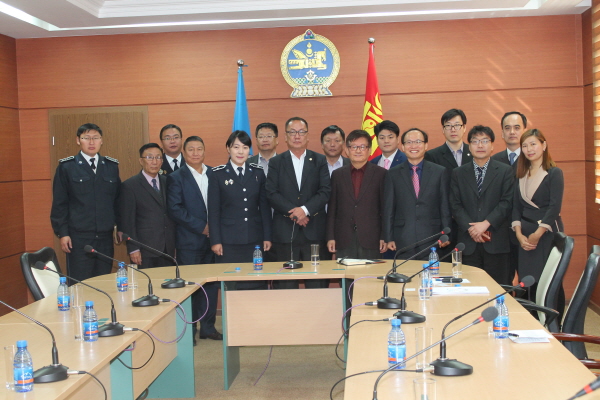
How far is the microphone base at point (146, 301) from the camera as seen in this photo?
322 cm

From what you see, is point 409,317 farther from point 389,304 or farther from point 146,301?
point 146,301

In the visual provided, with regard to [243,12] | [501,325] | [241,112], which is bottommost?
[501,325]

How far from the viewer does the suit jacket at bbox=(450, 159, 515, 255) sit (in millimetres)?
4711

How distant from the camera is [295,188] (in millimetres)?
5078

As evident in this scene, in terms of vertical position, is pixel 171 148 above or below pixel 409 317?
above

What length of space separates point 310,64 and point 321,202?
204 centimetres

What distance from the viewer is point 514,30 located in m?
6.23

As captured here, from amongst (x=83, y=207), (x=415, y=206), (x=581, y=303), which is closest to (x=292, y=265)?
Result: (x=415, y=206)

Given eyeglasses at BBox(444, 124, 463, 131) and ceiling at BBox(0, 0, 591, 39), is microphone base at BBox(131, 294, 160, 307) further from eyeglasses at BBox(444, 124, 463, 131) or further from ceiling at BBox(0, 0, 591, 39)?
ceiling at BBox(0, 0, 591, 39)

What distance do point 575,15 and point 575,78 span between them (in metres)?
0.62

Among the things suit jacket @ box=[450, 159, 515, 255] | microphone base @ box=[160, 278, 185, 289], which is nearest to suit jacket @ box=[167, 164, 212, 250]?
microphone base @ box=[160, 278, 185, 289]

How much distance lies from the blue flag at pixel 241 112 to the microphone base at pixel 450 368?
4.39 m

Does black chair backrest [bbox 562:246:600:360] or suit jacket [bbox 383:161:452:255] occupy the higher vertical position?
suit jacket [bbox 383:161:452:255]

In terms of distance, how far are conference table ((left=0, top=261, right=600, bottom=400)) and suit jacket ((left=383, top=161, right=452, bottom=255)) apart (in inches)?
22.8
